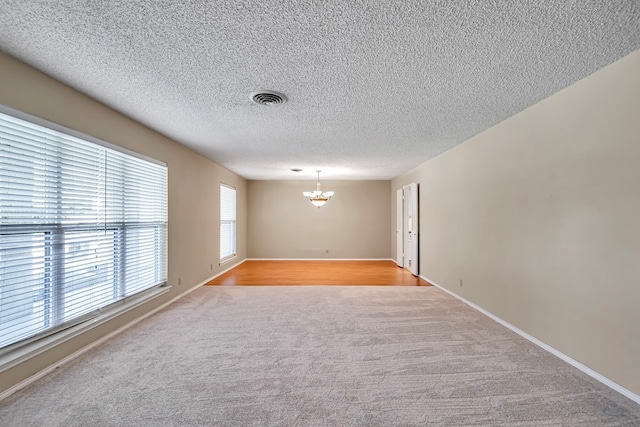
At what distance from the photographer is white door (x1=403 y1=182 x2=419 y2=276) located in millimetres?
6238

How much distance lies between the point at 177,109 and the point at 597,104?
3.84m

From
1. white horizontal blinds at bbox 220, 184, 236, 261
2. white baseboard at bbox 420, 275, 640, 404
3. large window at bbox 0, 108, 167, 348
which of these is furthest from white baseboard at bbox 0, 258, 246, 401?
white baseboard at bbox 420, 275, 640, 404

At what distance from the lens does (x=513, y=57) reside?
6.66ft

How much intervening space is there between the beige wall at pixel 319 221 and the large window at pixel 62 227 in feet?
17.2

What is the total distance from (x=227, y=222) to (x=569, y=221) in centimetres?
653

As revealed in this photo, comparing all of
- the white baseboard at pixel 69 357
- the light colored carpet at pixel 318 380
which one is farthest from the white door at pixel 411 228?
the white baseboard at pixel 69 357

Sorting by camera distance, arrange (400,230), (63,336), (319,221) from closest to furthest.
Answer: (63,336), (400,230), (319,221)

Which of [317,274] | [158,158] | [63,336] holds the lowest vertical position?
[317,274]

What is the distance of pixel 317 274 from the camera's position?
6488mm

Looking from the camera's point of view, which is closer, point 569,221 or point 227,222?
point 569,221

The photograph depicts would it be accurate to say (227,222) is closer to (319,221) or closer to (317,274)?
(317,274)

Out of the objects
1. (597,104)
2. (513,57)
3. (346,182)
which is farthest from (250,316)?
(346,182)

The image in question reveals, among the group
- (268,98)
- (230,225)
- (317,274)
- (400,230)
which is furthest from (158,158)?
(400,230)

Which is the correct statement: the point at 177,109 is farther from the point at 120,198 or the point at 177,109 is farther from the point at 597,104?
the point at 597,104
